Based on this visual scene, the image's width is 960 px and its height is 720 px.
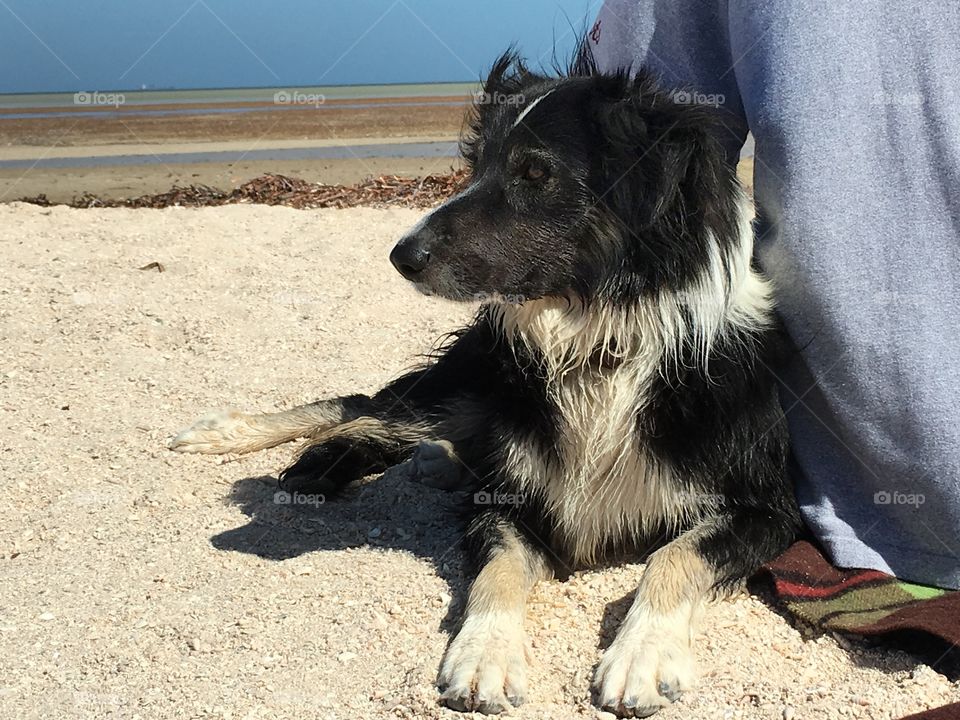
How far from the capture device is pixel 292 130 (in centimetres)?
1459

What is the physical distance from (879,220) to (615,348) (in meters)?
0.88

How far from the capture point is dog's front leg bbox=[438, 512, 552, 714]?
2.92m

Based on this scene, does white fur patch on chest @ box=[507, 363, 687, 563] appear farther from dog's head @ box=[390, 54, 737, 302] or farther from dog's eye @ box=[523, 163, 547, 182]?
dog's eye @ box=[523, 163, 547, 182]

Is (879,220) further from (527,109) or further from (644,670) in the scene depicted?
(644,670)

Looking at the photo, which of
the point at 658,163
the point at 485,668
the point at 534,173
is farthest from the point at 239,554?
the point at 658,163

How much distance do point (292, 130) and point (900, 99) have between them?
1212 centimetres

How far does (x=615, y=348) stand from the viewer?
3488mm

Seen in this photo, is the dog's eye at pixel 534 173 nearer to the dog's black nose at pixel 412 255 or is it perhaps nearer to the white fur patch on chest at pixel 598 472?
the dog's black nose at pixel 412 255

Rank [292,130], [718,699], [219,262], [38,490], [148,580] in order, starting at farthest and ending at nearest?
[292,130], [219,262], [38,490], [148,580], [718,699]

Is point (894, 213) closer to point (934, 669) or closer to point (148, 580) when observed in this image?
point (934, 669)

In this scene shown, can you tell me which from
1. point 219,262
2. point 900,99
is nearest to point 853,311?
point 900,99

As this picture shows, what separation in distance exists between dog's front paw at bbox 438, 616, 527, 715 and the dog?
12 millimetres

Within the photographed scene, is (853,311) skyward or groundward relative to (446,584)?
skyward

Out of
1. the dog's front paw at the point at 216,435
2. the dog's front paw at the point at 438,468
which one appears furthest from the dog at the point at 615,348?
the dog's front paw at the point at 216,435
